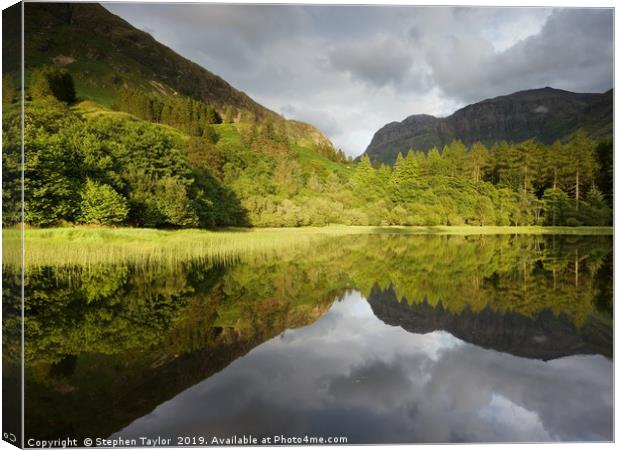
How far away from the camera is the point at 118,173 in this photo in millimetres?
15391

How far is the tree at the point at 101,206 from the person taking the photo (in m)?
11.3

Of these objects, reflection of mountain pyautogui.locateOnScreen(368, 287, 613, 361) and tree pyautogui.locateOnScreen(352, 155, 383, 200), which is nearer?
reflection of mountain pyautogui.locateOnScreen(368, 287, 613, 361)

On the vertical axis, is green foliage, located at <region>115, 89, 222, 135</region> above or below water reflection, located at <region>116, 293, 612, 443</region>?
above

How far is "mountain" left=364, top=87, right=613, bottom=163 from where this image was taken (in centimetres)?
634

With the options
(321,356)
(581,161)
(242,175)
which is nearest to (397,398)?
(321,356)

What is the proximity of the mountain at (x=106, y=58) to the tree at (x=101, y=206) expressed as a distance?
102 inches

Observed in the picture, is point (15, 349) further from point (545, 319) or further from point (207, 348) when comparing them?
point (545, 319)

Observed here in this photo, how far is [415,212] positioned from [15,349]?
15102mm

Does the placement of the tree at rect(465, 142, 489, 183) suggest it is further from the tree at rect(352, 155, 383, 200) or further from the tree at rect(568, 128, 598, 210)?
the tree at rect(352, 155, 383, 200)

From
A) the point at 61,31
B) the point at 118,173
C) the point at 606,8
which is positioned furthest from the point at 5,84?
the point at 118,173

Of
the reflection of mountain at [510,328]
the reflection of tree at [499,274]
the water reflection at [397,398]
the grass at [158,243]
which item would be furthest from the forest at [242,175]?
the water reflection at [397,398]

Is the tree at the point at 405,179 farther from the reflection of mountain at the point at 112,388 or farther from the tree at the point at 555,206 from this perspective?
the reflection of mountain at the point at 112,388

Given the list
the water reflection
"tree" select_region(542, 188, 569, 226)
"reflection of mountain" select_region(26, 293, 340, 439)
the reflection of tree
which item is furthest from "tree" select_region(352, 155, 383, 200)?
"reflection of mountain" select_region(26, 293, 340, 439)

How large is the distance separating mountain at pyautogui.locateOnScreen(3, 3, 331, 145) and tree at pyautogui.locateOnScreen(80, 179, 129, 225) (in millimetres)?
2583
